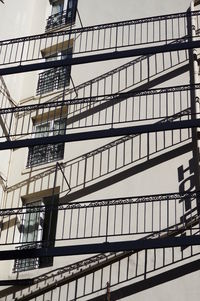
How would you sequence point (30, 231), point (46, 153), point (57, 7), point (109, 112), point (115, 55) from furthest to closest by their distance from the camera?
point (57, 7) < point (46, 153) < point (109, 112) < point (30, 231) < point (115, 55)

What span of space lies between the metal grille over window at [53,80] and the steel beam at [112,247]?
21.0ft

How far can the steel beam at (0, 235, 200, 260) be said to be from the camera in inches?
459

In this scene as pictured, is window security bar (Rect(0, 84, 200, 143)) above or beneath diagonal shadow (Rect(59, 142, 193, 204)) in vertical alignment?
above

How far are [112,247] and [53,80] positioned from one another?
719cm

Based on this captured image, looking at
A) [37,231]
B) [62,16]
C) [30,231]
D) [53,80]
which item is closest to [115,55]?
[53,80]

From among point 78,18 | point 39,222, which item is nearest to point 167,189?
point 39,222

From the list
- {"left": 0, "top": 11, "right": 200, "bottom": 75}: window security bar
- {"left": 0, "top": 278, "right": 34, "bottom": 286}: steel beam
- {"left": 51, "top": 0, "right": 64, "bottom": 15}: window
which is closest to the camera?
{"left": 0, "top": 278, "right": 34, "bottom": 286}: steel beam

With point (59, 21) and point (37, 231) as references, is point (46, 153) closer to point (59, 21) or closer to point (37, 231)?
point (37, 231)

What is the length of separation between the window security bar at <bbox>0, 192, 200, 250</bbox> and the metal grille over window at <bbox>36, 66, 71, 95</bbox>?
4.08m

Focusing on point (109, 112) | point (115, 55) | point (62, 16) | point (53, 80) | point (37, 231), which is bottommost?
point (37, 231)

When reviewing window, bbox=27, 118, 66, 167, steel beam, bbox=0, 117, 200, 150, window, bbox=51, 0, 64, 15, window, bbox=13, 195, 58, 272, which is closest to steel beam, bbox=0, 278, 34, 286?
window, bbox=13, 195, 58, 272

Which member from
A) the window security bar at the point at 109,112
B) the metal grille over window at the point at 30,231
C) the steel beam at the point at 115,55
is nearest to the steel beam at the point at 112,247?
the metal grille over window at the point at 30,231

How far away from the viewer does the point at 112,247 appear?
1201 centimetres

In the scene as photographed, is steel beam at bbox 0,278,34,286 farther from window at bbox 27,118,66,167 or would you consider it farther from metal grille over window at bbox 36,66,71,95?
metal grille over window at bbox 36,66,71,95
